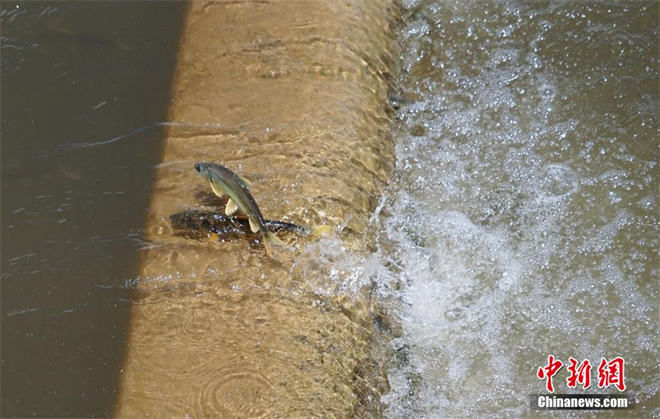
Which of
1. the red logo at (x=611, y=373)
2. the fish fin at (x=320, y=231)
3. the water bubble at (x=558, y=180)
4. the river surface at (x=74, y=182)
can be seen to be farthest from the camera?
the water bubble at (x=558, y=180)

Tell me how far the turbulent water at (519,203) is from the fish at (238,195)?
30.6 inches

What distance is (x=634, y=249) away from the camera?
12.9ft

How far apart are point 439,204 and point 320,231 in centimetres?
96

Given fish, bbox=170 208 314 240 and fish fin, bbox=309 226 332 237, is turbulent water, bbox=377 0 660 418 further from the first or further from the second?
fish, bbox=170 208 314 240

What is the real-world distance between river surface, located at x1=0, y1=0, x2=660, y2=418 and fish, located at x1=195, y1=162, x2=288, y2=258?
0.88ft

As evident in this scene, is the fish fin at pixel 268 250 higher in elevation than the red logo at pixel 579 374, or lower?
higher

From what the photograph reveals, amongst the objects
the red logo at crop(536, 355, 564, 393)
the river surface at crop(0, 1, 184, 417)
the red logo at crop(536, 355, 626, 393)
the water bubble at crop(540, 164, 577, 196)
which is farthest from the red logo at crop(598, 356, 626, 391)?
the river surface at crop(0, 1, 184, 417)

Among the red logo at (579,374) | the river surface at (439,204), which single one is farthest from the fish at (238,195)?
the red logo at (579,374)

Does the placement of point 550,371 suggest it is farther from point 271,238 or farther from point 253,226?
point 253,226

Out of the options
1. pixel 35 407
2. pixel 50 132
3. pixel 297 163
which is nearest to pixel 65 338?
pixel 35 407

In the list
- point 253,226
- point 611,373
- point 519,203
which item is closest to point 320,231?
point 253,226

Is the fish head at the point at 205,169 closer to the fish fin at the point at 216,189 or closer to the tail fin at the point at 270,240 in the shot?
the fish fin at the point at 216,189

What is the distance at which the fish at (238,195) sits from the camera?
11.5ft

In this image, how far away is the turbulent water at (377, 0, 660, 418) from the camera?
12.2 ft
